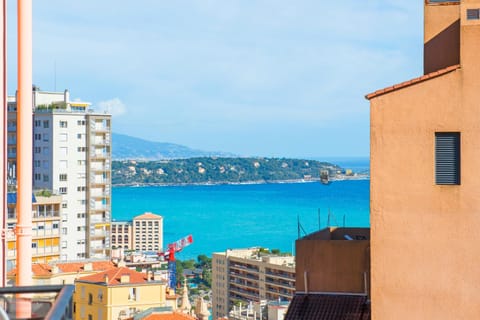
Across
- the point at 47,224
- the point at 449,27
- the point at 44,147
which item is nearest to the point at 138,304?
the point at 47,224

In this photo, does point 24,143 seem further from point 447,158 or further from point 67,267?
point 67,267

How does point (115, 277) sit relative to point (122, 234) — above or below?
above

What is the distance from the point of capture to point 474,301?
777 cm

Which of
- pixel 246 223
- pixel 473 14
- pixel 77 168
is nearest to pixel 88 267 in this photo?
pixel 77 168

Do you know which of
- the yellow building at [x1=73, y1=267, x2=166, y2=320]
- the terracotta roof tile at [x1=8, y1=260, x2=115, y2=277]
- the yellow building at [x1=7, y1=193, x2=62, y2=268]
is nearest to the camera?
the yellow building at [x1=73, y1=267, x2=166, y2=320]

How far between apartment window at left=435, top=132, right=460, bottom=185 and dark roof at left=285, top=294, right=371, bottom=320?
5.46ft

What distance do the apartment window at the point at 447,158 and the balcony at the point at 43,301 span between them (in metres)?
4.95

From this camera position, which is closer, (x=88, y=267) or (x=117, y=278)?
(x=117, y=278)

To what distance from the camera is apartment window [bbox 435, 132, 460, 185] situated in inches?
310

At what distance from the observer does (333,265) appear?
934 cm

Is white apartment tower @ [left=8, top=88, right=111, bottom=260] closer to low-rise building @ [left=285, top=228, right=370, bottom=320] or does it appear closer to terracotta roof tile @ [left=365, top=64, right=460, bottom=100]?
low-rise building @ [left=285, top=228, right=370, bottom=320]

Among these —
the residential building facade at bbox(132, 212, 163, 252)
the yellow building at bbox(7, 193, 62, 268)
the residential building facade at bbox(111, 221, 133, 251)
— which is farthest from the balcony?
the residential building facade at bbox(132, 212, 163, 252)

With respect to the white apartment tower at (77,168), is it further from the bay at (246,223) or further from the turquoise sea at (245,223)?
the bay at (246,223)

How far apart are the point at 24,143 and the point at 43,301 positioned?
161 inches
